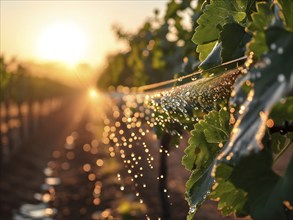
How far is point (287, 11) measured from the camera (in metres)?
1.00

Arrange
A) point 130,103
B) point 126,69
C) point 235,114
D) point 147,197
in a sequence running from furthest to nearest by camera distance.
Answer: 1. point 126,69
2. point 147,197
3. point 130,103
4. point 235,114

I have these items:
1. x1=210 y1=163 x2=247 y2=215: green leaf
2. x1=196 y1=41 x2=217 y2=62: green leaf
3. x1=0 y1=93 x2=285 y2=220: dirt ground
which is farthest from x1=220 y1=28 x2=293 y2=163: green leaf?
x1=0 y1=93 x2=285 y2=220: dirt ground

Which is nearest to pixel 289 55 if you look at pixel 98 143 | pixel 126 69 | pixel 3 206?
pixel 3 206

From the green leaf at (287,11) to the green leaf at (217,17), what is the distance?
0.49 meters

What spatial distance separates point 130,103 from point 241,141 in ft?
14.2

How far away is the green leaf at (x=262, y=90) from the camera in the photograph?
0.83m

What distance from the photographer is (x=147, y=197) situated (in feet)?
37.2

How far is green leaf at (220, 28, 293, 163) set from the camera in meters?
0.83

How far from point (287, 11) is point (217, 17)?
55 cm

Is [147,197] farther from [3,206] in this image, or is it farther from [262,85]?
[262,85]

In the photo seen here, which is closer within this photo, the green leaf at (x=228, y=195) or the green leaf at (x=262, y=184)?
the green leaf at (x=262, y=184)

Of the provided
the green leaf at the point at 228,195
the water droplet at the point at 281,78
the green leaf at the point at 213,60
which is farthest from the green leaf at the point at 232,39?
the water droplet at the point at 281,78

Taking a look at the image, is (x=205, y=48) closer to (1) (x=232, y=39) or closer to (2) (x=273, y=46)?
(1) (x=232, y=39)

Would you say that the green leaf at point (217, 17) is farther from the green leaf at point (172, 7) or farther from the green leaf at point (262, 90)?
the green leaf at point (172, 7)
